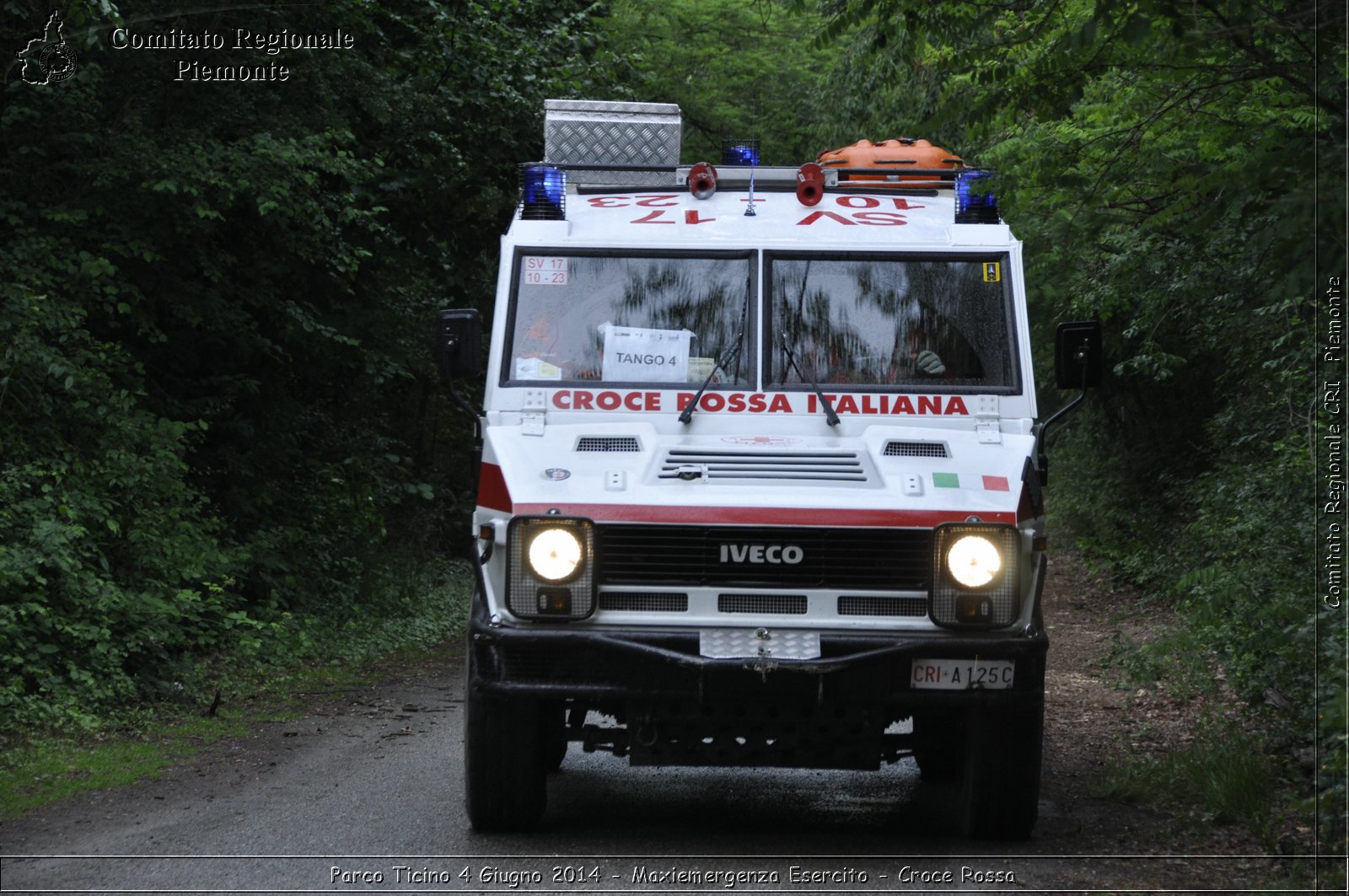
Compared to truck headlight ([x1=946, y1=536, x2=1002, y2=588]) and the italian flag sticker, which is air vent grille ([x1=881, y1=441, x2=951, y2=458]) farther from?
truck headlight ([x1=946, y1=536, x2=1002, y2=588])

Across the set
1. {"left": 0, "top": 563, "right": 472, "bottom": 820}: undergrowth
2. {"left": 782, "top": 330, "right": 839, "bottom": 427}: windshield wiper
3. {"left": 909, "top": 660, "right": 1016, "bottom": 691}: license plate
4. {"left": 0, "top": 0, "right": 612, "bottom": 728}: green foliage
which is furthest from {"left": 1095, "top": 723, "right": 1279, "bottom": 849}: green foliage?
{"left": 0, "top": 0, "right": 612, "bottom": 728}: green foliage

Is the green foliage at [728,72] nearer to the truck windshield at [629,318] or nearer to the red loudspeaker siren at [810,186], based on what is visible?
the red loudspeaker siren at [810,186]

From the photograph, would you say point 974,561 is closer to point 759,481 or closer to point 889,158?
point 759,481

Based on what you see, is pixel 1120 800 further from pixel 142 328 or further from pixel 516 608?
pixel 142 328

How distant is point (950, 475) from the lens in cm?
644

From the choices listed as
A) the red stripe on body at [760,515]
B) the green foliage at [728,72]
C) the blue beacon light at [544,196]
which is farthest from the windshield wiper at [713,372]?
the green foliage at [728,72]

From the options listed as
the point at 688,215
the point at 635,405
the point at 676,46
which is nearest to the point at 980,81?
the point at 688,215

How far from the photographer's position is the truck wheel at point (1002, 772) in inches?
254

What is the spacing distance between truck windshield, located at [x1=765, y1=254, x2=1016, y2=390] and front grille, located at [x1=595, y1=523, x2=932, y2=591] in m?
1.14

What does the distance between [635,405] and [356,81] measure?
817cm

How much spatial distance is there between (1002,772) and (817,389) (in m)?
1.88

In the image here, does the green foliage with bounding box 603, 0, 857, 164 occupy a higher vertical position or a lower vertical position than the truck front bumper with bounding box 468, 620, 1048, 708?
higher

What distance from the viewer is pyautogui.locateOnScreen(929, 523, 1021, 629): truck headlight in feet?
20.1

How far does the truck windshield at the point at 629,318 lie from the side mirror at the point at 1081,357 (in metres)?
1.48
